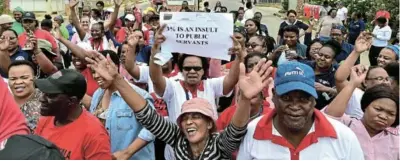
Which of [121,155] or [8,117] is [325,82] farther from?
[8,117]

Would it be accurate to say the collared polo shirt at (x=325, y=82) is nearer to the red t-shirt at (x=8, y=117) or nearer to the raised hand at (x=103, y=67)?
the raised hand at (x=103, y=67)

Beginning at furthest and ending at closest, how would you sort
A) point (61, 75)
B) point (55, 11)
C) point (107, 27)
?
point (55, 11) → point (107, 27) → point (61, 75)

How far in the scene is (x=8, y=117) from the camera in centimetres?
244

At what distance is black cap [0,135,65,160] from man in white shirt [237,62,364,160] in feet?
3.85

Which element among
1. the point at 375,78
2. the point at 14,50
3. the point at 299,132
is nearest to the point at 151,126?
the point at 299,132

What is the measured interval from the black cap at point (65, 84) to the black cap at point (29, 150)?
3.73 ft

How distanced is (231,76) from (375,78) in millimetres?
1134

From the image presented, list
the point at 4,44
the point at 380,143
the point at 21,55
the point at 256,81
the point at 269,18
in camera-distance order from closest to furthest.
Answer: the point at 256,81
the point at 380,143
the point at 4,44
the point at 21,55
the point at 269,18

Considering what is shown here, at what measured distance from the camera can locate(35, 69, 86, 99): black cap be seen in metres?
2.91

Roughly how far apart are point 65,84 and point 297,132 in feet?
4.36

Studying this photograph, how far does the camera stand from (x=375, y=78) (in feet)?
13.1

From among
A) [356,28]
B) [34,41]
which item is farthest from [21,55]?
[356,28]

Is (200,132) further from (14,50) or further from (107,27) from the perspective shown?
(107,27)

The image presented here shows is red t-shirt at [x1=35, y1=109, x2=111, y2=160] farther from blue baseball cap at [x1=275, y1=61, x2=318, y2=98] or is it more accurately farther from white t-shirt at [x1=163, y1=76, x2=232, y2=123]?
white t-shirt at [x1=163, y1=76, x2=232, y2=123]
